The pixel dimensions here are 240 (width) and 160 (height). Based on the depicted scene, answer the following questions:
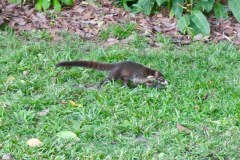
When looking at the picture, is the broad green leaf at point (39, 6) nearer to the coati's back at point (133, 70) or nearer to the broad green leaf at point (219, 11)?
the broad green leaf at point (219, 11)

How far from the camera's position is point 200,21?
7.45m

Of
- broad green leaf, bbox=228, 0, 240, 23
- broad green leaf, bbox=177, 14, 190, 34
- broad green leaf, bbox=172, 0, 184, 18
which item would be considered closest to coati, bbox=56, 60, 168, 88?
broad green leaf, bbox=177, 14, 190, 34

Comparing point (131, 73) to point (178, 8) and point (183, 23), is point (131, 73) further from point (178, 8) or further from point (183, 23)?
point (178, 8)

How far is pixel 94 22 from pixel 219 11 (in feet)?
5.56

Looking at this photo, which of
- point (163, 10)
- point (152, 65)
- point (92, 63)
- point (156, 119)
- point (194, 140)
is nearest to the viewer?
point (194, 140)

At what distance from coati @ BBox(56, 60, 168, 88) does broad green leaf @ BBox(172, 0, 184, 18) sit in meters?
2.25

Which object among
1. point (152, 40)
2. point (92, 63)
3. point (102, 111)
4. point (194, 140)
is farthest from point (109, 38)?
point (194, 140)

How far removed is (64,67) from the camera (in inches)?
239

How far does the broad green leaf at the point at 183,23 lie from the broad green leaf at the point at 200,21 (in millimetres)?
78

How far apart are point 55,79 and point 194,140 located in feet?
5.89

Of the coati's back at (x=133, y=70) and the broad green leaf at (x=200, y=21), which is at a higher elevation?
the coati's back at (x=133, y=70)

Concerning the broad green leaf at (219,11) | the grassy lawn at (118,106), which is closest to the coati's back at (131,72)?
the grassy lawn at (118,106)

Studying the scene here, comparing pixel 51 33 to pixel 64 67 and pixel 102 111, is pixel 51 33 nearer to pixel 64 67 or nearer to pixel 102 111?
pixel 64 67

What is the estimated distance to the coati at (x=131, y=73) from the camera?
5.53 m
